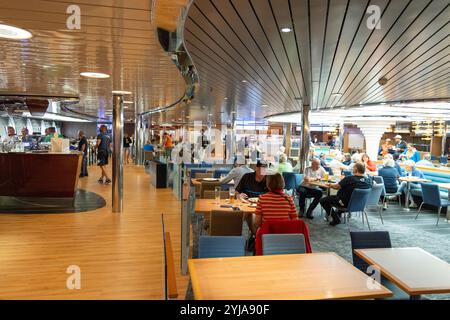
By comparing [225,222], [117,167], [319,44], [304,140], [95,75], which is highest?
[319,44]

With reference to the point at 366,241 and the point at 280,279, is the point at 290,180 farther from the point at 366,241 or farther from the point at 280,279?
the point at 280,279

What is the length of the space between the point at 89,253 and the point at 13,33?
272 cm

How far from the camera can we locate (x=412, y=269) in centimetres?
261

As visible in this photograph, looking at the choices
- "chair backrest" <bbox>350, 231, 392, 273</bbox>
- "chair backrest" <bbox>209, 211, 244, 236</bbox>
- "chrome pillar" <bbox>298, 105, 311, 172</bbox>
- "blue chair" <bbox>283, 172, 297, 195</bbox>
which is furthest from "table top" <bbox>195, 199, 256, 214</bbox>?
"chrome pillar" <bbox>298, 105, 311, 172</bbox>

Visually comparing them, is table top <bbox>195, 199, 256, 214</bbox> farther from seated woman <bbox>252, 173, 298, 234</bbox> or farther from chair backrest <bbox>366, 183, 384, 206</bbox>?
chair backrest <bbox>366, 183, 384, 206</bbox>

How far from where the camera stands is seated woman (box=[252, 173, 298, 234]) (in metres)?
4.03

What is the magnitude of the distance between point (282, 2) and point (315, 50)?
1.64m

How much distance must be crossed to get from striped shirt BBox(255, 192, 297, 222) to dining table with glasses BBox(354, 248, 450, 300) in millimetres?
1100

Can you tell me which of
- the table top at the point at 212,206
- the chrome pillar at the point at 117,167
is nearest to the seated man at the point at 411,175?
the table top at the point at 212,206

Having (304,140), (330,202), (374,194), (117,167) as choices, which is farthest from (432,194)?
(117,167)

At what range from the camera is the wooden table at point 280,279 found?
7.09ft

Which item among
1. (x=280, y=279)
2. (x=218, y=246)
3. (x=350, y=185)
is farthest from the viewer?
(x=350, y=185)

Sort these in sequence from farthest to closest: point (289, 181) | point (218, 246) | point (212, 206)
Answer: point (289, 181), point (212, 206), point (218, 246)
